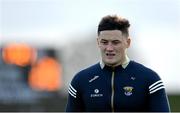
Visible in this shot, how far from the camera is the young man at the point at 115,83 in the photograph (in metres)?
8.15

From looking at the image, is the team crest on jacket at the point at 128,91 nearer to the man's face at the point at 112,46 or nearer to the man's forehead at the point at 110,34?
the man's face at the point at 112,46

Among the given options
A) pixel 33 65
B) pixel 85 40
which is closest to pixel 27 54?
pixel 33 65

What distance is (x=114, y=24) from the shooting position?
8.24 m

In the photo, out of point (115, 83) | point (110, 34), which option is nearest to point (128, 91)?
point (115, 83)

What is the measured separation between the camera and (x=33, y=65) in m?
26.0

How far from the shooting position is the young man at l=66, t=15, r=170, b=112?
815 centimetres

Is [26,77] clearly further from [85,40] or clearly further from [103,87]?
[85,40]

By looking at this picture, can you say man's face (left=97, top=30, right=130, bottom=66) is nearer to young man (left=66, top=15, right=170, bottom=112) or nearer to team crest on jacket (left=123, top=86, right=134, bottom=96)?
young man (left=66, top=15, right=170, bottom=112)

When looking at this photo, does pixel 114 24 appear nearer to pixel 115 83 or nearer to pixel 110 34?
pixel 110 34

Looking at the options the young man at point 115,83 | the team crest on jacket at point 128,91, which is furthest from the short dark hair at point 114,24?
the team crest on jacket at point 128,91

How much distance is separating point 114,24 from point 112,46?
9.0 inches

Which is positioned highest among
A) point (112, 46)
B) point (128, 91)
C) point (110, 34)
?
point (110, 34)

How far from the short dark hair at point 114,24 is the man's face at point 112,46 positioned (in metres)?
0.04

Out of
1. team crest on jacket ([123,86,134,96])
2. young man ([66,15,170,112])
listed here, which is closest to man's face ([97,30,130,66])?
young man ([66,15,170,112])
